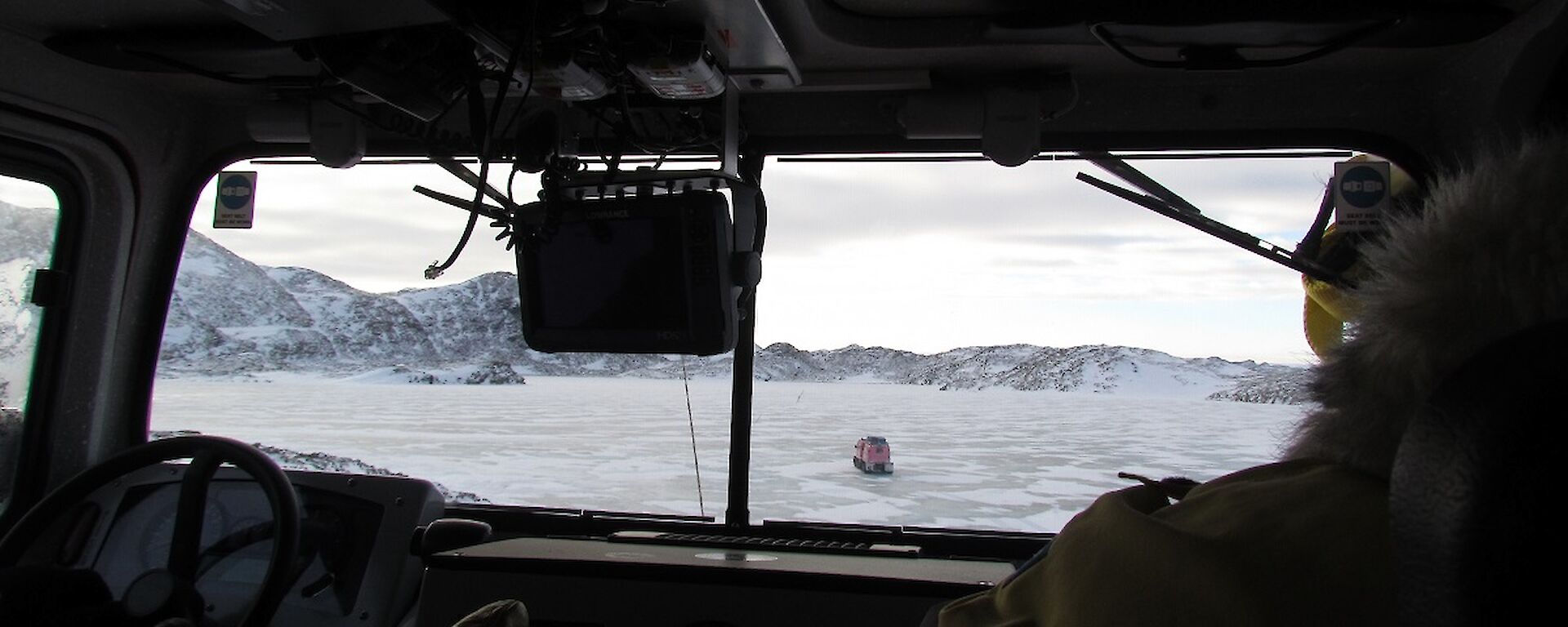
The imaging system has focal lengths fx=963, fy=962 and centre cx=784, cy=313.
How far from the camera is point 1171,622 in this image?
0.59 metres

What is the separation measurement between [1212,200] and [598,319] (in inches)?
65.8

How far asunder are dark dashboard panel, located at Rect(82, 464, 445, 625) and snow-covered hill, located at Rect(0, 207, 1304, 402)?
45 centimetres

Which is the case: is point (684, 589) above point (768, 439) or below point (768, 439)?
below

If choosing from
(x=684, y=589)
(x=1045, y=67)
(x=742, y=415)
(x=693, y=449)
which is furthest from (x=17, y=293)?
(x=1045, y=67)

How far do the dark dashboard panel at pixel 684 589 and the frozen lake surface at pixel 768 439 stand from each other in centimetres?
78

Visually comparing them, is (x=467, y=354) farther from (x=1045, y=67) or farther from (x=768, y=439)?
(x=1045, y=67)

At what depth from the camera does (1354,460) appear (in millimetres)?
618

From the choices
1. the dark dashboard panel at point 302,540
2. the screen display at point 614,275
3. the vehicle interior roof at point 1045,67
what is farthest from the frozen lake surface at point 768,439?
the vehicle interior roof at point 1045,67

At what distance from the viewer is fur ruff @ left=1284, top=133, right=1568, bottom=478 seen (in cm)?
49

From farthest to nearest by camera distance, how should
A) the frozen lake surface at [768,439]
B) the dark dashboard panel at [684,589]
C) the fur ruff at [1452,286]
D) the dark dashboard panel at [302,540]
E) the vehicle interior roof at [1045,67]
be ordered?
the frozen lake surface at [768,439]
the dark dashboard panel at [302,540]
the vehicle interior roof at [1045,67]
the dark dashboard panel at [684,589]
the fur ruff at [1452,286]

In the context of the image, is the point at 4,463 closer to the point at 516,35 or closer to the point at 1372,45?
the point at 516,35

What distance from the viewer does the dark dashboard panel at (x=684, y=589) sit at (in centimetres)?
176

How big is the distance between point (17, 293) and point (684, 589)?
2.31 metres

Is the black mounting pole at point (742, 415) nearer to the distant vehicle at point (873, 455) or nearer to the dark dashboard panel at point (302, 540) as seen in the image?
the distant vehicle at point (873, 455)
